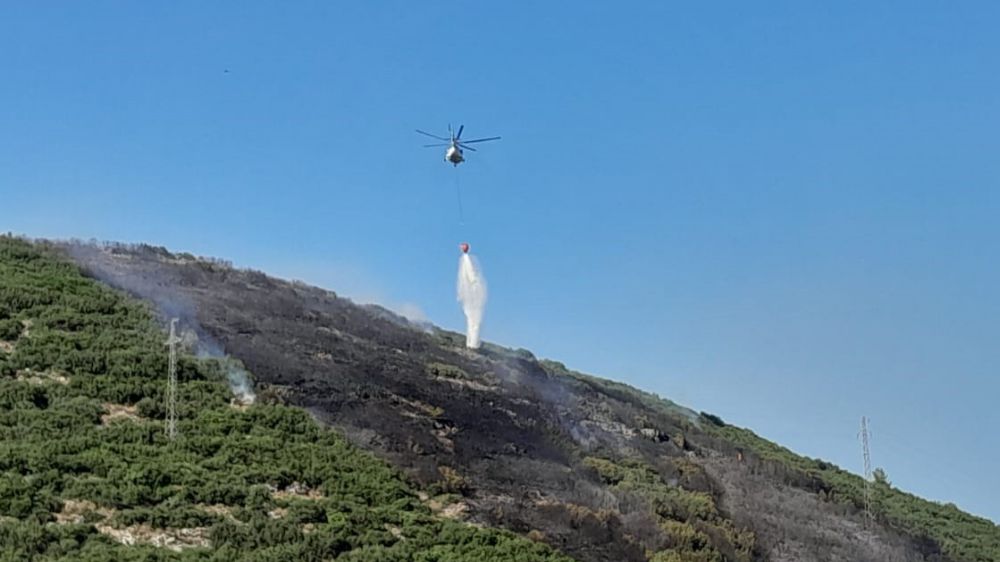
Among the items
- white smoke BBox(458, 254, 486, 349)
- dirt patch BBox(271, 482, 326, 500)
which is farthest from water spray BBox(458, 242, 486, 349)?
dirt patch BBox(271, 482, 326, 500)

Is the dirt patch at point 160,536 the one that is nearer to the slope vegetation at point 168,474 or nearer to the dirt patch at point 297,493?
the slope vegetation at point 168,474

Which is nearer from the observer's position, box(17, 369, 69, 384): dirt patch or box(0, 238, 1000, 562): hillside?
box(0, 238, 1000, 562): hillside

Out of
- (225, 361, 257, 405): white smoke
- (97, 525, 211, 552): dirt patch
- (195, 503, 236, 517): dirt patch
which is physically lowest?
(97, 525, 211, 552): dirt patch

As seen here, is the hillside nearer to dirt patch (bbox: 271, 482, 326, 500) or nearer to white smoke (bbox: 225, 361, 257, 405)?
dirt patch (bbox: 271, 482, 326, 500)

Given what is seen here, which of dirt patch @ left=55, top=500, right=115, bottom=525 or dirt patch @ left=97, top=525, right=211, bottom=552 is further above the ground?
dirt patch @ left=55, top=500, right=115, bottom=525

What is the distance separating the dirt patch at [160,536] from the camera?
19.9 meters

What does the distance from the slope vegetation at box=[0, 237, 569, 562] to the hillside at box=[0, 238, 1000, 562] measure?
52mm

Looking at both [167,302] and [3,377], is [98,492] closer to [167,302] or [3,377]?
[3,377]

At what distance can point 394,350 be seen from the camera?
1481 inches

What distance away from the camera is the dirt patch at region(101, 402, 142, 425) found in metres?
25.2

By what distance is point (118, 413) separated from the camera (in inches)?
1010

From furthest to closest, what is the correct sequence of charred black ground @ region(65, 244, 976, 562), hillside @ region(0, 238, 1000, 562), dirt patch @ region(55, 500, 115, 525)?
1. charred black ground @ region(65, 244, 976, 562)
2. hillside @ region(0, 238, 1000, 562)
3. dirt patch @ region(55, 500, 115, 525)

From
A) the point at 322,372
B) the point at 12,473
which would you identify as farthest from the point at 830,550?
the point at 12,473

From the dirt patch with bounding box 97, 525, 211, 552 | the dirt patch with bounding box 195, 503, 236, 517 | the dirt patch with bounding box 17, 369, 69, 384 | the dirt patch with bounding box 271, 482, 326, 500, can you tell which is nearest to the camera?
the dirt patch with bounding box 97, 525, 211, 552
